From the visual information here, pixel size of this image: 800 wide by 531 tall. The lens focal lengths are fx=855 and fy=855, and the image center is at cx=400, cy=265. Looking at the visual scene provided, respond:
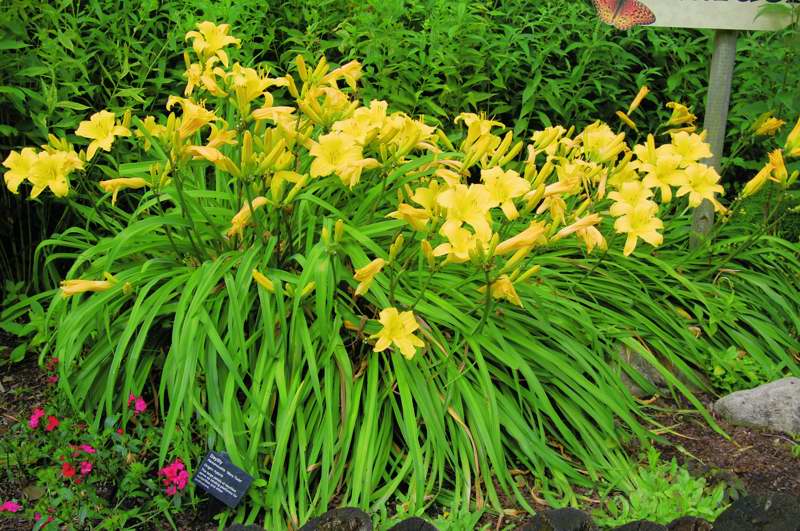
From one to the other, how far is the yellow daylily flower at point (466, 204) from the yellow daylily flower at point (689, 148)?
91 cm

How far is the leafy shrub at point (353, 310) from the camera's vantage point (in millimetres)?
2379

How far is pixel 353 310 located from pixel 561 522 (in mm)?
1192

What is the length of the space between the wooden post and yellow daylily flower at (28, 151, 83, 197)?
2.33m

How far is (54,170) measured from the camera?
2531mm

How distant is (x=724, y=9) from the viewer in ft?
10.9

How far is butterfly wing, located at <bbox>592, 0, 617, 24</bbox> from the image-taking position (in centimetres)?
335

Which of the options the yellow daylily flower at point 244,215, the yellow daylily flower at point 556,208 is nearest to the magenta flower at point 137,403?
the yellow daylily flower at point 244,215

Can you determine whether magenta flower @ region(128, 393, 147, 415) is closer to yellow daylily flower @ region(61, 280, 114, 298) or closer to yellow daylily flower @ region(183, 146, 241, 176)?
yellow daylily flower @ region(61, 280, 114, 298)

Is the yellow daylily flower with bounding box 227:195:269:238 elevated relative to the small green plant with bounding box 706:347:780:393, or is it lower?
elevated

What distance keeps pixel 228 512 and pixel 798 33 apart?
9.12 feet

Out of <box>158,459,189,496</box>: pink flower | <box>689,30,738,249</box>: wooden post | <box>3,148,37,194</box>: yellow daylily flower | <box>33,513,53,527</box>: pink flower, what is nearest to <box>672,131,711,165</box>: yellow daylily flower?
<box>689,30,738,249</box>: wooden post

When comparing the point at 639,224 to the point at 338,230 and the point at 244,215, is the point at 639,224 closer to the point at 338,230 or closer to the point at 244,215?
the point at 338,230

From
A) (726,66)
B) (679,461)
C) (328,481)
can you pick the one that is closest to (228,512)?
(328,481)

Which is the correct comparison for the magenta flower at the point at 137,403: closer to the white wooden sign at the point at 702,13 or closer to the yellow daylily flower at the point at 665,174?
the yellow daylily flower at the point at 665,174
